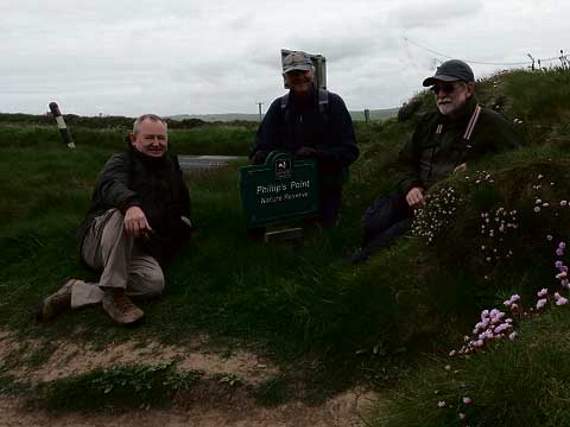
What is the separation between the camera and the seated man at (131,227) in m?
4.98

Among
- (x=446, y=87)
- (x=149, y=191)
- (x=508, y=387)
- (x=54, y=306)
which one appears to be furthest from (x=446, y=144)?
(x=54, y=306)

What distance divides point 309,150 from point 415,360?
2464 mm

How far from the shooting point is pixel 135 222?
4.85 metres

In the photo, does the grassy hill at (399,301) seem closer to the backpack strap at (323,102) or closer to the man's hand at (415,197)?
A: the man's hand at (415,197)

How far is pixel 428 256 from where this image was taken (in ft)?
14.0

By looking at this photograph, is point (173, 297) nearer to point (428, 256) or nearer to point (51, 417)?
point (51, 417)

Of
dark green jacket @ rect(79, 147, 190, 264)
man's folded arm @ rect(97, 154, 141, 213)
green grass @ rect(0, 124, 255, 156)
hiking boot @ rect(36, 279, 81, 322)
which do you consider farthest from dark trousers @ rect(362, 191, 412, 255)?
green grass @ rect(0, 124, 255, 156)

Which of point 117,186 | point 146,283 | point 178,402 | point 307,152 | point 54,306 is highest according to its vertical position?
point 307,152

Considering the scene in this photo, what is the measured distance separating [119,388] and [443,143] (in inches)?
112

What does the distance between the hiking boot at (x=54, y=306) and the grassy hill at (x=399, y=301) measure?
3.3 inches

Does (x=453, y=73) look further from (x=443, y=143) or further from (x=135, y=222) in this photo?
(x=135, y=222)

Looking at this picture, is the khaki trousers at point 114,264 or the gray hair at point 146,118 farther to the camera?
the gray hair at point 146,118

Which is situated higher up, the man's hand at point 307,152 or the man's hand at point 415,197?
the man's hand at point 307,152

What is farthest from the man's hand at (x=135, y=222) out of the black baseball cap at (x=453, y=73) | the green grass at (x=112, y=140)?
the green grass at (x=112, y=140)
